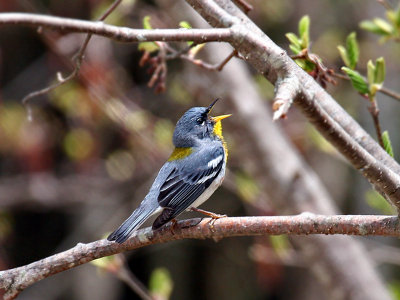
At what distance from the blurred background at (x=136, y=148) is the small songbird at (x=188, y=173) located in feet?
2.82

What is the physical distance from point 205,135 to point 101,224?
2971 millimetres

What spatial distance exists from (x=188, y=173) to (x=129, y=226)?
850 mm

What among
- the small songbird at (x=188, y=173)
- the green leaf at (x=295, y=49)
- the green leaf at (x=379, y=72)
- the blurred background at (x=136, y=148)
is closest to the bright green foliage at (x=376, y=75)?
the green leaf at (x=379, y=72)

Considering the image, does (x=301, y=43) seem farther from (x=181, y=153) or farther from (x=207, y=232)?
(x=181, y=153)

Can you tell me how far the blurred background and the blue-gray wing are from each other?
1.04 metres

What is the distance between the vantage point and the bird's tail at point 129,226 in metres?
2.54

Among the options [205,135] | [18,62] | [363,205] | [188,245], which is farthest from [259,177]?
[18,62]

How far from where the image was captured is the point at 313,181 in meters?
4.66

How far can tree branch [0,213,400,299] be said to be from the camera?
218cm

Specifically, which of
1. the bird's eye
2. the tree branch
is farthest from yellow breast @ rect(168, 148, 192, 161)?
the tree branch

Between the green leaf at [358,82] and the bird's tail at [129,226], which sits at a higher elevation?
the bird's tail at [129,226]

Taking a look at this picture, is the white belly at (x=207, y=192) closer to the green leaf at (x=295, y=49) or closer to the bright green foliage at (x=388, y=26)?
the green leaf at (x=295, y=49)

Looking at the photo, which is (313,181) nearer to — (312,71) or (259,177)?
(259,177)

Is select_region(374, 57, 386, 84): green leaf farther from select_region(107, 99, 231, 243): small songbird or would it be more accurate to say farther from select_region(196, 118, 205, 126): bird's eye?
select_region(196, 118, 205, 126): bird's eye
